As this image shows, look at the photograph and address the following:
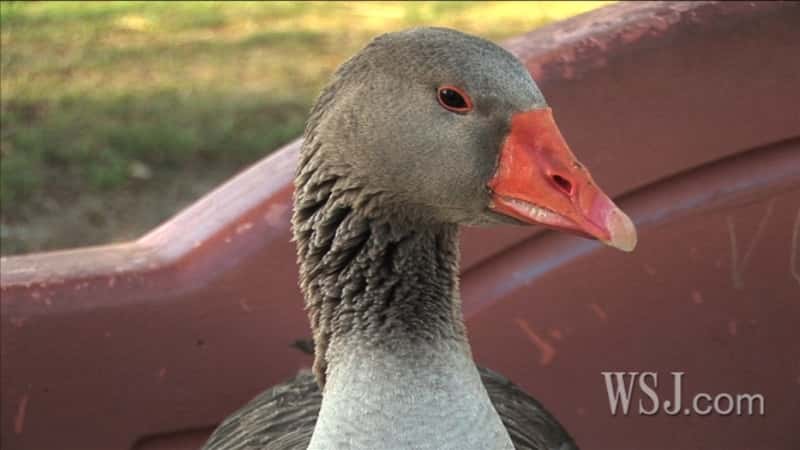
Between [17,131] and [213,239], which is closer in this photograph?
[213,239]

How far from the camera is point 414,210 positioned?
1724mm

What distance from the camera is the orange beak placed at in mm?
1567

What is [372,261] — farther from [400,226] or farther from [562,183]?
[562,183]

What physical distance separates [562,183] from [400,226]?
10.4 inches

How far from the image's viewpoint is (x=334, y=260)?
1.81 metres

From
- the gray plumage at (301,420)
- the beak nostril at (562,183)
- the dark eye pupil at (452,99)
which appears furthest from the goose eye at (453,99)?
the gray plumage at (301,420)

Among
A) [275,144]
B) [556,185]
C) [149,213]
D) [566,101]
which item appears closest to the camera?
[556,185]

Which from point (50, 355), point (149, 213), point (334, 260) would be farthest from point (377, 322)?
point (149, 213)

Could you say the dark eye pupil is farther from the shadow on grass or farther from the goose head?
the shadow on grass

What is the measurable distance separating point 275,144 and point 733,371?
2400 mm

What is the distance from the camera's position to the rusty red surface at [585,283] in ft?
8.16

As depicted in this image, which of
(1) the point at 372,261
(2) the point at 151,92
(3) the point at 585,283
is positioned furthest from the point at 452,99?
(2) the point at 151,92

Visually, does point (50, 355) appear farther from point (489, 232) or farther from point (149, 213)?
point (149, 213)

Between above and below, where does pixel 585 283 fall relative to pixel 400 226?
above
